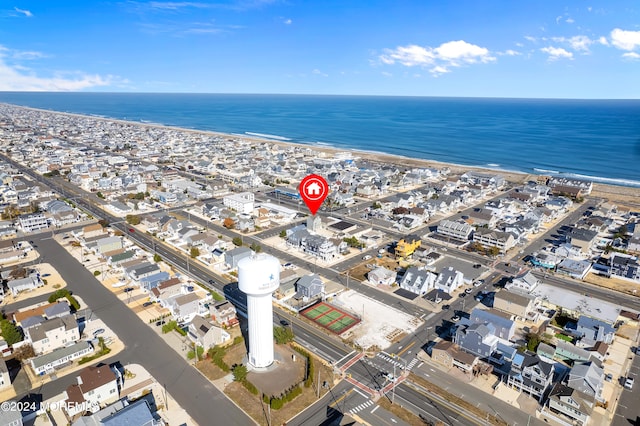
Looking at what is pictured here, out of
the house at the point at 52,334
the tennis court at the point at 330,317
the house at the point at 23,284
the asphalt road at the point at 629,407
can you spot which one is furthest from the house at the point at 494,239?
the house at the point at 23,284

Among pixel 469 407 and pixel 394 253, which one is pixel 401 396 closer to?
pixel 469 407

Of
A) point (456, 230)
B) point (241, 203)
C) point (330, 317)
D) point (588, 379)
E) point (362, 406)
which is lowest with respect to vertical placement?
point (362, 406)

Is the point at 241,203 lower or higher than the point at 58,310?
higher

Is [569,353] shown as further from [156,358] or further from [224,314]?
[156,358]

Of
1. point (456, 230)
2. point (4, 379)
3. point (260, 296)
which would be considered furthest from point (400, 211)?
point (4, 379)

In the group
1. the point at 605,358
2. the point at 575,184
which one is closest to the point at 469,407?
the point at 605,358

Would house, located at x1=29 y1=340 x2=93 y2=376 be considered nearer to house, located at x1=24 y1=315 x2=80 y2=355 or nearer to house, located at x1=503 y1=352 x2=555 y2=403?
house, located at x1=24 y1=315 x2=80 y2=355
